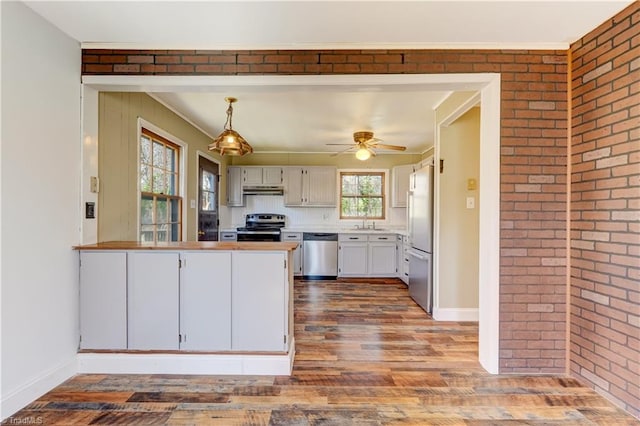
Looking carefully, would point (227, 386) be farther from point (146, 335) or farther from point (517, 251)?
point (517, 251)

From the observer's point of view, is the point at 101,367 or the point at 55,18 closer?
the point at 55,18

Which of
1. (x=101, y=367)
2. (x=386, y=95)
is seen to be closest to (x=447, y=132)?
(x=386, y=95)

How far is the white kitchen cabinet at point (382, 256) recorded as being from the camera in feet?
17.7

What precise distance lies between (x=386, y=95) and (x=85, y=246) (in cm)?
285

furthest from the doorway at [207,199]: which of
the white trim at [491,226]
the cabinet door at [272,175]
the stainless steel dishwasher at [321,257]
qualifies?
the white trim at [491,226]

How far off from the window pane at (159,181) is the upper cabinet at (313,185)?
2.45 metres

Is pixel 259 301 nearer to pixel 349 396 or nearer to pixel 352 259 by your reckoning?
pixel 349 396

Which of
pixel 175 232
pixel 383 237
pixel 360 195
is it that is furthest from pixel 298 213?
pixel 175 232

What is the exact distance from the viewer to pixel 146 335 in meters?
2.24

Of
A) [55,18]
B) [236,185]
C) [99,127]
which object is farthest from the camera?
[236,185]

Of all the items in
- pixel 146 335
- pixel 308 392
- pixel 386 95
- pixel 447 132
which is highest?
pixel 386 95

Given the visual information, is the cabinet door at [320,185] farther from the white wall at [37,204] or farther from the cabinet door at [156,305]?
the white wall at [37,204]

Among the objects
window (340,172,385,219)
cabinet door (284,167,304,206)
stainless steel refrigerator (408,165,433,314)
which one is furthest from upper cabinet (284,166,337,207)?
stainless steel refrigerator (408,165,433,314)

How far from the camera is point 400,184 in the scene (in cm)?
573
